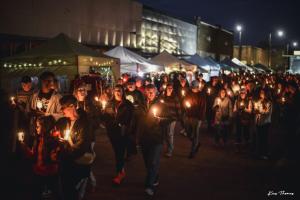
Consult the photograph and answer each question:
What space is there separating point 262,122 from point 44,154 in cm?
608

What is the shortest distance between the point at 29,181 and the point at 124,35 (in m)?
20.3

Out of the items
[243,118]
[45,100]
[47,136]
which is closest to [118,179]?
[45,100]

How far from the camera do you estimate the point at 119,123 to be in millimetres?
6301

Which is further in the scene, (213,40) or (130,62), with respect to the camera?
(213,40)

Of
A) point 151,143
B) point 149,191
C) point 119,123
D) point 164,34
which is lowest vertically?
point 149,191

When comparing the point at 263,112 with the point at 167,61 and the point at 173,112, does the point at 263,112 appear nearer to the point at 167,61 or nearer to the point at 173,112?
the point at 173,112

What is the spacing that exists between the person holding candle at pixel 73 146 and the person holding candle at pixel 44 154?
266 millimetres

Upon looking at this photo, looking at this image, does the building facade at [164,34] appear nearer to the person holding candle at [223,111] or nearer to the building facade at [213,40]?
the building facade at [213,40]

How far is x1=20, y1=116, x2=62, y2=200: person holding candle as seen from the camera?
4523mm

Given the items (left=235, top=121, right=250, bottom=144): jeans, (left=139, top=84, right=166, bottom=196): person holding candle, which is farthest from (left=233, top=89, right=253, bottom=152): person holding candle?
(left=139, top=84, right=166, bottom=196): person holding candle

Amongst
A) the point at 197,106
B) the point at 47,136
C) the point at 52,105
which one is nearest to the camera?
the point at 47,136

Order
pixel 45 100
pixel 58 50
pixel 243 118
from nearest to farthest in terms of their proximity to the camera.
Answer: pixel 45 100
pixel 243 118
pixel 58 50

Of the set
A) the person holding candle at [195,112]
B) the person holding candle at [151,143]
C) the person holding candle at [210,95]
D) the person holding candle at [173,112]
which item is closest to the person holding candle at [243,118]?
the person holding candle at [195,112]

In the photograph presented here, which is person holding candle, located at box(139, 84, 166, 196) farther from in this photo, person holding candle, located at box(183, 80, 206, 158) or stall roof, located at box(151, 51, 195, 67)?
stall roof, located at box(151, 51, 195, 67)
